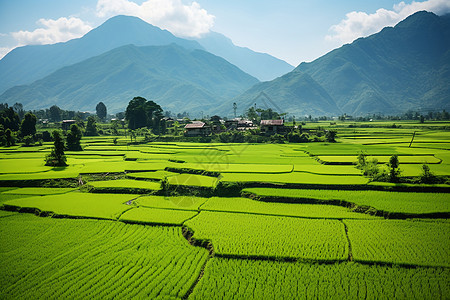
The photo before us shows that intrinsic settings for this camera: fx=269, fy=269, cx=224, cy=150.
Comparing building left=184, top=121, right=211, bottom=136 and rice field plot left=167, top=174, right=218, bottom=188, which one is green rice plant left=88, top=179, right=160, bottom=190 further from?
building left=184, top=121, right=211, bottom=136

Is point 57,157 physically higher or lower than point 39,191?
higher

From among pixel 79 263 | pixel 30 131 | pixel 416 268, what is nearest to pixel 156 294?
pixel 79 263

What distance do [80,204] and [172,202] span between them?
7.11m

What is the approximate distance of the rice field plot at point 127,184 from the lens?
25297 millimetres

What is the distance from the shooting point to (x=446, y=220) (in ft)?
54.4

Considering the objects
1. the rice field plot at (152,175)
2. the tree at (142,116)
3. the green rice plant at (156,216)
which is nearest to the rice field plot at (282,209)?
the green rice plant at (156,216)

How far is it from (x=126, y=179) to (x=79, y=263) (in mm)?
16510

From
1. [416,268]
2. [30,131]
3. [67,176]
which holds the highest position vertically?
[30,131]

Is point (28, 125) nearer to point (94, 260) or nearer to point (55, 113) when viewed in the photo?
point (55, 113)

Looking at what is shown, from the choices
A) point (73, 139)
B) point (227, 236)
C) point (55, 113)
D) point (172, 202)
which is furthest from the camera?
point (55, 113)

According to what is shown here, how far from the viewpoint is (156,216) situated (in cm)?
1883

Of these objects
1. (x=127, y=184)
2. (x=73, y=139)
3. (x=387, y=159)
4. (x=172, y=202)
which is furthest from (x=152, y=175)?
(x=73, y=139)

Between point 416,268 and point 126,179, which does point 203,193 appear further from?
point 416,268

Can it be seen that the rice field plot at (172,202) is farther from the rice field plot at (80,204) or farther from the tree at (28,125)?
the tree at (28,125)
